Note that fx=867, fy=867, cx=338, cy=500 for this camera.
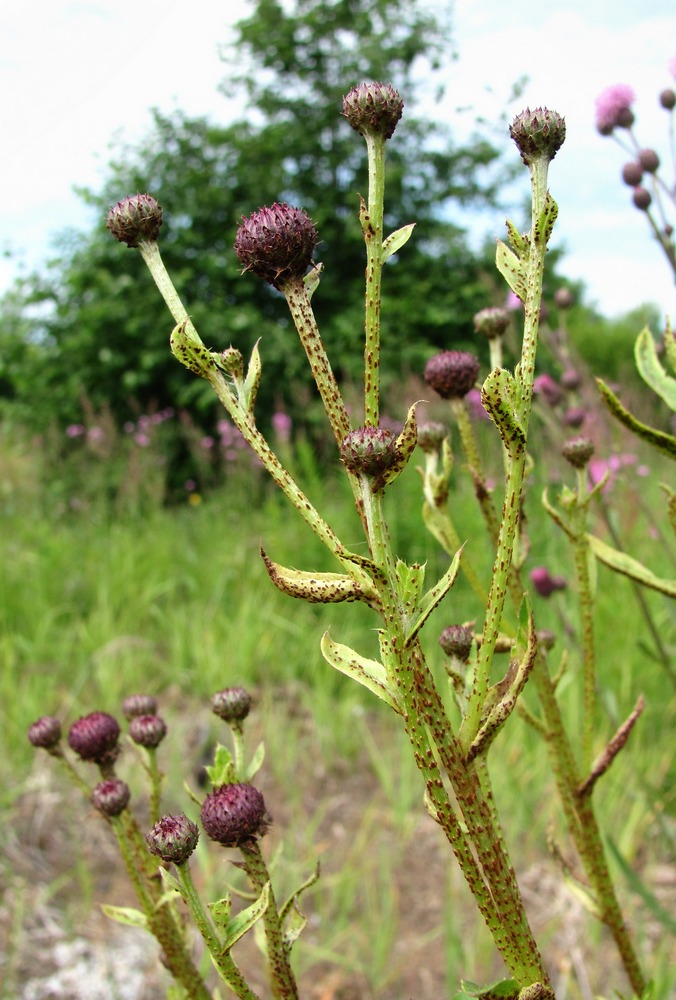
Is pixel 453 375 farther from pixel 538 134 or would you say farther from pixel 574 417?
pixel 574 417

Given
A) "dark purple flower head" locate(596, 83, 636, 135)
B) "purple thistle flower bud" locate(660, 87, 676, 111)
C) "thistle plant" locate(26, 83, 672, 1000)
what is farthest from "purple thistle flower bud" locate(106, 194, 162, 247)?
"dark purple flower head" locate(596, 83, 636, 135)

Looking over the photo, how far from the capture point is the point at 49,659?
12.6ft

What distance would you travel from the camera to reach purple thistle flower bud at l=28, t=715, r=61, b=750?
0.85m

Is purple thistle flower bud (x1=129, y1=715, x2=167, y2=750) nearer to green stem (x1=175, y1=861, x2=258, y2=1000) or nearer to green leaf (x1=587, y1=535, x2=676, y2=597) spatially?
green stem (x1=175, y1=861, x2=258, y2=1000)

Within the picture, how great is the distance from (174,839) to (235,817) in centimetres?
4

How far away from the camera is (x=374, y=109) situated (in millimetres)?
476

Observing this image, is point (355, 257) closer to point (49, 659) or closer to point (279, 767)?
point (49, 659)

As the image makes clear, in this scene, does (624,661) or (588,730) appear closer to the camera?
(588,730)

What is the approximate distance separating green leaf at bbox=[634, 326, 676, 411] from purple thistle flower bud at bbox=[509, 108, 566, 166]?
25 centimetres

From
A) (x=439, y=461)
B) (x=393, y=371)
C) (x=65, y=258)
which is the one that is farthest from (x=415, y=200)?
(x=439, y=461)

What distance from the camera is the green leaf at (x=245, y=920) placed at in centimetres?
47

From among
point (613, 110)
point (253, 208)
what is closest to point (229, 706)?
point (613, 110)

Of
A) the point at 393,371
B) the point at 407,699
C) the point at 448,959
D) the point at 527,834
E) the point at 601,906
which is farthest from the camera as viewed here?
the point at 393,371

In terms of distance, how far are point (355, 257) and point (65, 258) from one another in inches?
140
